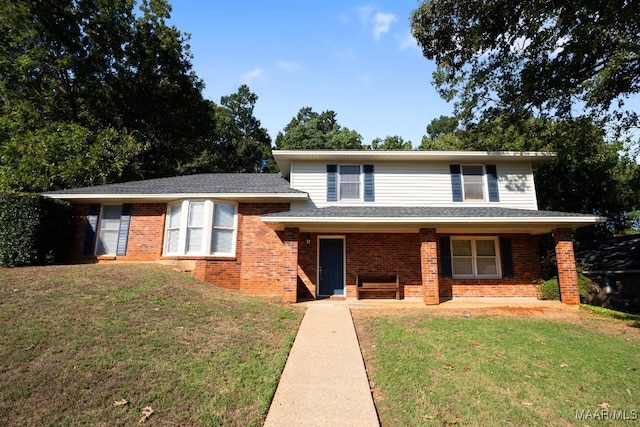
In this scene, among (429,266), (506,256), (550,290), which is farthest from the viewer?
(506,256)

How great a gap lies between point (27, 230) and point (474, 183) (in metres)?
16.2

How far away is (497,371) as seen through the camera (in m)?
5.51

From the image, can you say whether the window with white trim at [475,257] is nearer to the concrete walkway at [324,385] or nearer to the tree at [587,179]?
the concrete walkway at [324,385]

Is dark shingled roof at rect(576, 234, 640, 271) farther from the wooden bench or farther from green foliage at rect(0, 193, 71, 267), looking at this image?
green foliage at rect(0, 193, 71, 267)

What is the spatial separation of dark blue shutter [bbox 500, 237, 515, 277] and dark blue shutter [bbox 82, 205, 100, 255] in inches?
619

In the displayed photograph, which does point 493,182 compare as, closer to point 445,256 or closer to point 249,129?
point 445,256

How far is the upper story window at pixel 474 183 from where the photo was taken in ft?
43.4

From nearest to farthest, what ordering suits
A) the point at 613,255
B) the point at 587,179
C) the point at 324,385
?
the point at 324,385, the point at 613,255, the point at 587,179

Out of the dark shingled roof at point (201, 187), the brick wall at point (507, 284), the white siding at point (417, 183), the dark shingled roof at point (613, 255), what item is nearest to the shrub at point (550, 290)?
the brick wall at point (507, 284)

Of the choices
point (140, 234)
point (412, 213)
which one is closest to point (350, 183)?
point (412, 213)

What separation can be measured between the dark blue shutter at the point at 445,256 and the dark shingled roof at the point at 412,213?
4.36ft

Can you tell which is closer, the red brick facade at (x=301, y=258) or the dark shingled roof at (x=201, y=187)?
the red brick facade at (x=301, y=258)

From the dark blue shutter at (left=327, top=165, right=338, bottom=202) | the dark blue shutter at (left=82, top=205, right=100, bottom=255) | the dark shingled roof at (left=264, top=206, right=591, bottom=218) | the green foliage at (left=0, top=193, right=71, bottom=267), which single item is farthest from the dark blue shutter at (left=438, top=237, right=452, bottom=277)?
the green foliage at (left=0, top=193, right=71, bottom=267)

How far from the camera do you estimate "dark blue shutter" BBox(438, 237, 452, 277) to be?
12.5 metres
